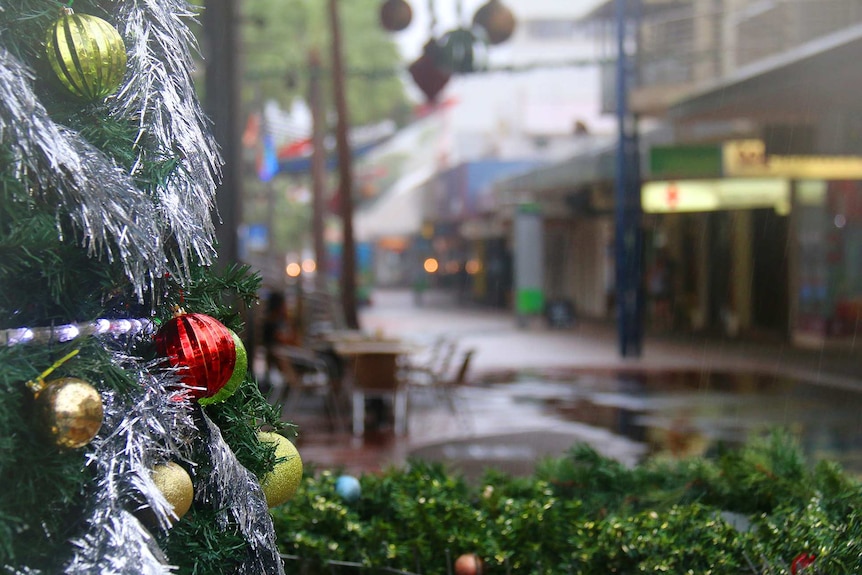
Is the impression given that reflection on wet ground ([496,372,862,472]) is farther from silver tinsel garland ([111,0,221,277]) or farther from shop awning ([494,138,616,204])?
shop awning ([494,138,616,204])

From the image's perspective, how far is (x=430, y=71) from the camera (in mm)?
9742

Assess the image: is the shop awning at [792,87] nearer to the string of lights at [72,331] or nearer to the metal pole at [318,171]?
the metal pole at [318,171]

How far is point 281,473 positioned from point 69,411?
2.38 ft

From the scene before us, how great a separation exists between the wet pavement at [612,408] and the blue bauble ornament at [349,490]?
2.24 feet

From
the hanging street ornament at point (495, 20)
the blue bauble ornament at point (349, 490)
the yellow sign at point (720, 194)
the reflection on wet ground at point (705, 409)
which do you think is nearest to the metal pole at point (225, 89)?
the hanging street ornament at point (495, 20)

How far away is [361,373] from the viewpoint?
34.9ft

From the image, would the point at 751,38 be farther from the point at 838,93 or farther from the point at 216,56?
the point at 216,56

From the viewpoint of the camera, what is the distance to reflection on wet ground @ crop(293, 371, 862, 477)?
9094mm

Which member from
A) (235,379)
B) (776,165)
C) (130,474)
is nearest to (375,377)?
(235,379)

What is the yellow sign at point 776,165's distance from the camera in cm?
1870

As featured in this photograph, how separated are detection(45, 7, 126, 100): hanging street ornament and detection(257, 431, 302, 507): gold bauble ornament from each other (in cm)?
79

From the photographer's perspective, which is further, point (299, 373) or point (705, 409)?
point (705, 409)

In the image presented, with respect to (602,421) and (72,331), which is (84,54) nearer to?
(72,331)

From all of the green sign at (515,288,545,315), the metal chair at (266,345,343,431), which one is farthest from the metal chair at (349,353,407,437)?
the green sign at (515,288,545,315)
